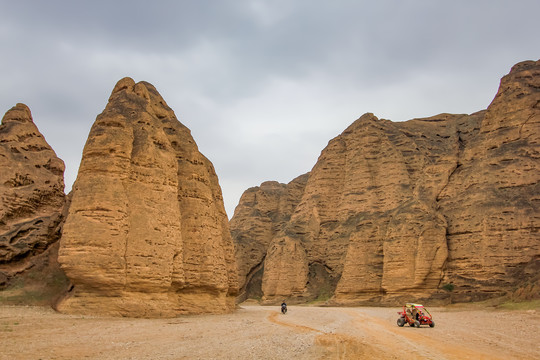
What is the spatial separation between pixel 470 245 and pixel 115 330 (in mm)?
30415

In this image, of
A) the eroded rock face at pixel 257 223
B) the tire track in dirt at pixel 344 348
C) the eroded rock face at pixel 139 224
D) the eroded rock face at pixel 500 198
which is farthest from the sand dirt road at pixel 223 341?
the eroded rock face at pixel 257 223

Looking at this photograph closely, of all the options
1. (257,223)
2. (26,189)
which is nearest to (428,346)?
(26,189)

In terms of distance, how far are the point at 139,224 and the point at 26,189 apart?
713 centimetres

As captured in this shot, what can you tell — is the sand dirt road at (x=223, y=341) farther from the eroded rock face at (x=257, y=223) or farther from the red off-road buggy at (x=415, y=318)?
the eroded rock face at (x=257, y=223)

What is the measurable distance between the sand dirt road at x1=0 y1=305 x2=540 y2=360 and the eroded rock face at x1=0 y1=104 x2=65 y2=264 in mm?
4562

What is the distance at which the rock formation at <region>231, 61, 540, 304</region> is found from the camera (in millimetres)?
36000

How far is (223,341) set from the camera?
14000 mm

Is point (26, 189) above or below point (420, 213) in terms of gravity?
below

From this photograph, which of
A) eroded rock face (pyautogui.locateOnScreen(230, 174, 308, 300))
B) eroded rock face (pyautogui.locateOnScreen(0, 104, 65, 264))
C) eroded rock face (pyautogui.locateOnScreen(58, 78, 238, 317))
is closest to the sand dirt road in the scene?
eroded rock face (pyautogui.locateOnScreen(58, 78, 238, 317))

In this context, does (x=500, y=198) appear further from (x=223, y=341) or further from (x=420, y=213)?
(x=223, y=341)

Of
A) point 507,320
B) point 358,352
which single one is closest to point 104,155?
point 358,352

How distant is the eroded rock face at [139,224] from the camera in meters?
20.1

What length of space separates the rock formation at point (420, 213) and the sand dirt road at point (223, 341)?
17789 millimetres

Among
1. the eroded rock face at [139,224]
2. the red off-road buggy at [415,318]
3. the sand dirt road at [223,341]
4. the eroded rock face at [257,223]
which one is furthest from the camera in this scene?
the eroded rock face at [257,223]
